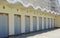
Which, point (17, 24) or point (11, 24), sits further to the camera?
point (17, 24)

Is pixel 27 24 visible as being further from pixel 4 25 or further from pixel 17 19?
pixel 4 25

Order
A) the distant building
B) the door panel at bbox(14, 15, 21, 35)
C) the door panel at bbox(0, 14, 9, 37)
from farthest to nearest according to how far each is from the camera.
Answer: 1. the door panel at bbox(14, 15, 21, 35)
2. the distant building
3. the door panel at bbox(0, 14, 9, 37)

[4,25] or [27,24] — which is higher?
[4,25]

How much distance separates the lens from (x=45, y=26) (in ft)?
86.0

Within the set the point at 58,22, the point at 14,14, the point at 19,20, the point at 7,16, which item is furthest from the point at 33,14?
the point at 58,22

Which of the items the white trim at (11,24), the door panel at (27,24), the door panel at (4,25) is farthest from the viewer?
the door panel at (27,24)

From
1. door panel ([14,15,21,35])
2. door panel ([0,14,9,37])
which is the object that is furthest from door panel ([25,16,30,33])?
door panel ([0,14,9,37])

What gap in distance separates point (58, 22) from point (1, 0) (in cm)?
2380

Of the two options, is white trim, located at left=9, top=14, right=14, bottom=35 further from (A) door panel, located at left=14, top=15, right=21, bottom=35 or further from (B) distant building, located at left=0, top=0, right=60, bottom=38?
(A) door panel, located at left=14, top=15, right=21, bottom=35

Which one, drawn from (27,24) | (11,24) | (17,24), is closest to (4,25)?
(11,24)

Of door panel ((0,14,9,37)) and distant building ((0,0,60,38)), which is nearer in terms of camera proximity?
door panel ((0,14,9,37))

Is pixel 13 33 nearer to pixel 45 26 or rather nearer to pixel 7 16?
pixel 7 16

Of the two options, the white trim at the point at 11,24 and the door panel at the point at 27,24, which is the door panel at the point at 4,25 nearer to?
the white trim at the point at 11,24

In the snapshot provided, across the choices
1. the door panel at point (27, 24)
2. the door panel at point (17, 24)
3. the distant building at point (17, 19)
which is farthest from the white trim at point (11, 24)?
the door panel at point (27, 24)
